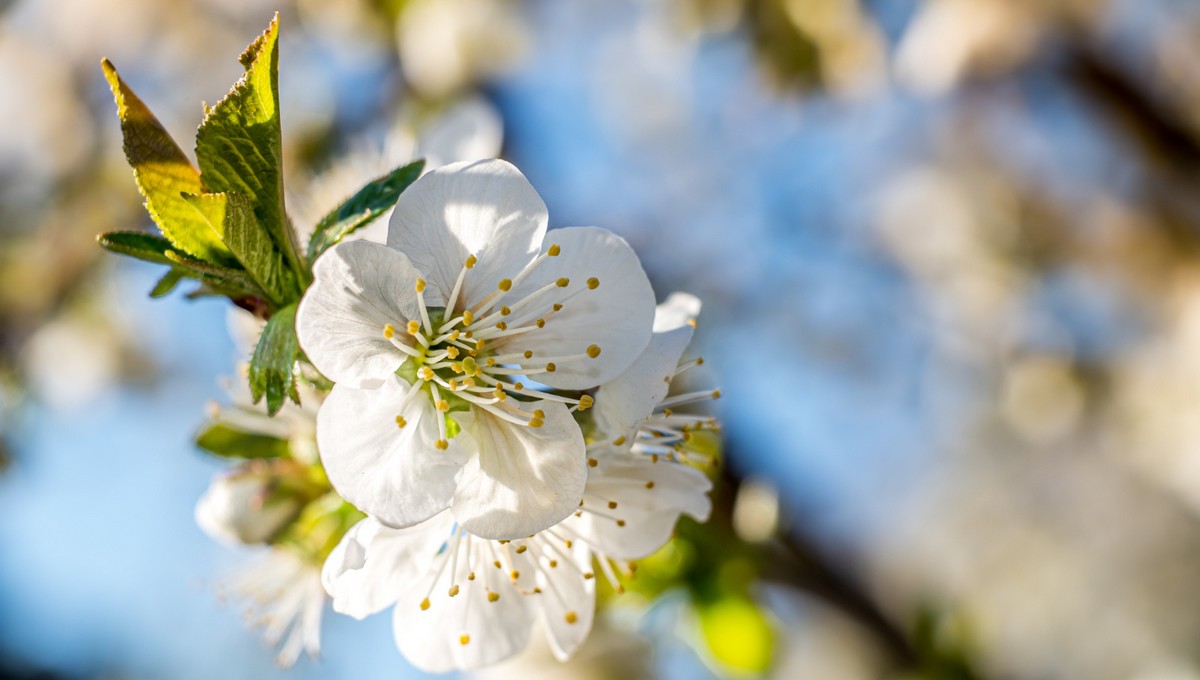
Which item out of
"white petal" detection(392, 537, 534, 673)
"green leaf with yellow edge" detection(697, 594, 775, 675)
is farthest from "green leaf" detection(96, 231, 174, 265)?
"green leaf with yellow edge" detection(697, 594, 775, 675)

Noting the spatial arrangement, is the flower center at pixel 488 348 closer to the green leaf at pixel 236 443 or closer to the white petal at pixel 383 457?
the white petal at pixel 383 457

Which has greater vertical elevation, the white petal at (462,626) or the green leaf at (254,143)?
the green leaf at (254,143)

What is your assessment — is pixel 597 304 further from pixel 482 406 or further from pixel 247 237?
pixel 247 237

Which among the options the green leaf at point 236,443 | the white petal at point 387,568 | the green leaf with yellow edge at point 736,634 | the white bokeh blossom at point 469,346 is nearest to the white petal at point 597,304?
the white bokeh blossom at point 469,346

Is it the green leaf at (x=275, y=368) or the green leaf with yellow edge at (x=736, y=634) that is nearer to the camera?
the green leaf at (x=275, y=368)

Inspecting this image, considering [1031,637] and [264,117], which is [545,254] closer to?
[264,117]

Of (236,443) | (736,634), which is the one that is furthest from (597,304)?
(736,634)
